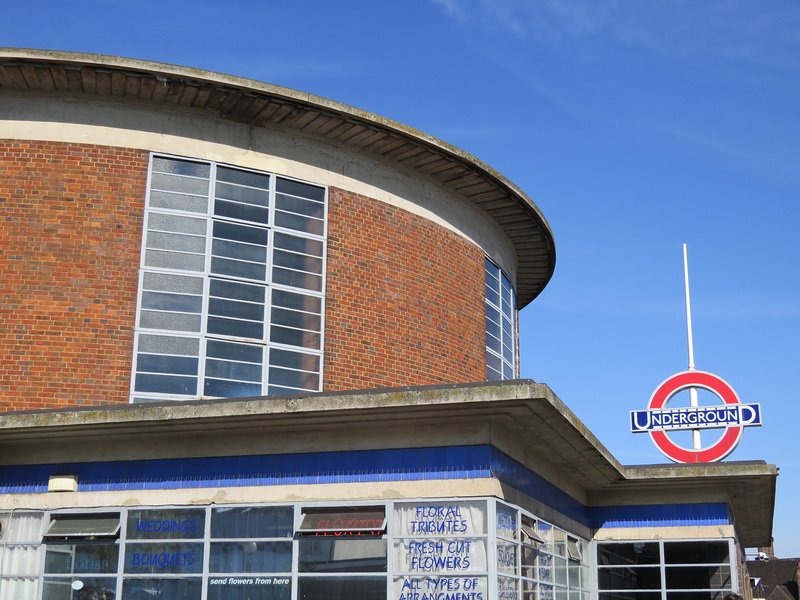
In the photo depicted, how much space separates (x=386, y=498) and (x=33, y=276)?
278 inches

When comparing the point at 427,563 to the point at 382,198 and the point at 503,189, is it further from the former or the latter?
the point at 503,189

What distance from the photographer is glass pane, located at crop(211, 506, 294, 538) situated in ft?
41.0

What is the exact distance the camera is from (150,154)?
54.3ft

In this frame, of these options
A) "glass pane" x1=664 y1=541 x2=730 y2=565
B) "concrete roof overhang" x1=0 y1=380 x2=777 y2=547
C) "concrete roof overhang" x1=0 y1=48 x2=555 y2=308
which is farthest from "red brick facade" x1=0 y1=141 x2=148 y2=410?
"glass pane" x1=664 y1=541 x2=730 y2=565

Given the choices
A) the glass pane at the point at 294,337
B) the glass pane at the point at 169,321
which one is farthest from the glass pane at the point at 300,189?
the glass pane at the point at 169,321

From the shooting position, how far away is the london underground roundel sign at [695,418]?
2139cm

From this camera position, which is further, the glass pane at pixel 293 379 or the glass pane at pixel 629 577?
the glass pane at pixel 629 577

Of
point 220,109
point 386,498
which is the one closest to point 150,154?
point 220,109

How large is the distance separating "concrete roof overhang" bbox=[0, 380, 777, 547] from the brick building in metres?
0.03

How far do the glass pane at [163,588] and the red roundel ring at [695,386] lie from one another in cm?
1213

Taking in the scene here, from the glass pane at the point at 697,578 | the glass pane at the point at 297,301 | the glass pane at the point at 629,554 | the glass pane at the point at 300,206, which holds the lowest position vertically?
the glass pane at the point at 697,578

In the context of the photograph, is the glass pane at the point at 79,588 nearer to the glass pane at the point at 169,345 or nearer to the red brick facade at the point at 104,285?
the red brick facade at the point at 104,285

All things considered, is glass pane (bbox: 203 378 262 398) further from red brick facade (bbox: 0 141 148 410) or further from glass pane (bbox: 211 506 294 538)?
glass pane (bbox: 211 506 294 538)

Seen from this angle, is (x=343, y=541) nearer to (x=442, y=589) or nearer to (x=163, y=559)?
(x=442, y=589)
